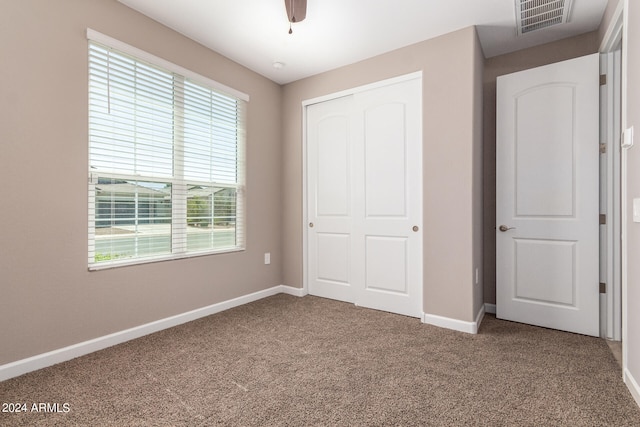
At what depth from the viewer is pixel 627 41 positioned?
1914 mm

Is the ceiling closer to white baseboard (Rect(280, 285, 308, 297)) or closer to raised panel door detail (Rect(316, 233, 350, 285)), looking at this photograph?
raised panel door detail (Rect(316, 233, 350, 285))

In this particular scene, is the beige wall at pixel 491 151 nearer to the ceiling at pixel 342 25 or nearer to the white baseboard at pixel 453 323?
the ceiling at pixel 342 25

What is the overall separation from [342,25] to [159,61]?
61.9 inches

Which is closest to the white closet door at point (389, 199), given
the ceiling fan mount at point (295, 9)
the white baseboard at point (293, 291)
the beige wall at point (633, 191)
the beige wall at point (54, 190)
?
the white baseboard at point (293, 291)

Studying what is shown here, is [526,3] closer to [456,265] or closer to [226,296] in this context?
[456,265]

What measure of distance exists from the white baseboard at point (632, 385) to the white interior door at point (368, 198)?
1.45 metres

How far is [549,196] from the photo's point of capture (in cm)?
282

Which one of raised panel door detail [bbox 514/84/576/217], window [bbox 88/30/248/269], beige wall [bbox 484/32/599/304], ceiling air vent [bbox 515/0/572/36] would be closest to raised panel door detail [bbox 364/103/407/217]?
beige wall [bbox 484/32/599/304]

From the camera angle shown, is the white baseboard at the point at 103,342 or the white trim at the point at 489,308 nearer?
the white baseboard at the point at 103,342

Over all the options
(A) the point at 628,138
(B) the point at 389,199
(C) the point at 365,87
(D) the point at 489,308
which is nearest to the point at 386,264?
(B) the point at 389,199

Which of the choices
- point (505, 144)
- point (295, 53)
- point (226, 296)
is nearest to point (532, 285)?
point (505, 144)

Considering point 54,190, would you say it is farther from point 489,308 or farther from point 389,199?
point 489,308

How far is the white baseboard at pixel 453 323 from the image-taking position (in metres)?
2.72

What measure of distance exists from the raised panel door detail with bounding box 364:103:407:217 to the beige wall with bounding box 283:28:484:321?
0.86 feet
